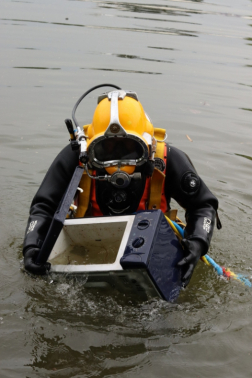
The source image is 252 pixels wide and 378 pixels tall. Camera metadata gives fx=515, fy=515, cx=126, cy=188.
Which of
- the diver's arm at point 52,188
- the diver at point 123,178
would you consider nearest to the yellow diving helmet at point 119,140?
the diver at point 123,178

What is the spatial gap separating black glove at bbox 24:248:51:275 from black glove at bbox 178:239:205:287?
79cm

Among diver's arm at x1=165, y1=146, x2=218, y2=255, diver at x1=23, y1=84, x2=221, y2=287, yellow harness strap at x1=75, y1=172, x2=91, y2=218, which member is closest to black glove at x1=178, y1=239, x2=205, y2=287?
diver at x1=23, y1=84, x2=221, y2=287

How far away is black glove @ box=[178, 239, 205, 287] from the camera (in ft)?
10.1

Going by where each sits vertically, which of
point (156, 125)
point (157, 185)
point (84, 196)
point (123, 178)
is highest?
point (123, 178)

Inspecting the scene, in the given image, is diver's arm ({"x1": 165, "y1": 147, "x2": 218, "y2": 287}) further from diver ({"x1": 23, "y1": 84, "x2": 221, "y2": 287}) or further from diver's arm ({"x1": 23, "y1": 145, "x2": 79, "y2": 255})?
diver's arm ({"x1": 23, "y1": 145, "x2": 79, "y2": 255})

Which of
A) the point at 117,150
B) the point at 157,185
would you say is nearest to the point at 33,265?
the point at 117,150

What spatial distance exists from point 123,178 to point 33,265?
0.74 metres

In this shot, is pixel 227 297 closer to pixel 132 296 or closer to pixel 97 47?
pixel 132 296

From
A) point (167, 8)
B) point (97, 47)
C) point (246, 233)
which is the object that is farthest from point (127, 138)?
point (167, 8)

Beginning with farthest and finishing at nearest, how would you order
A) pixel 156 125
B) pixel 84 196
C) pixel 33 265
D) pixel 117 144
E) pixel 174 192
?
pixel 156 125 < pixel 174 192 < pixel 84 196 < pixel 117 144 < pixel 33 265

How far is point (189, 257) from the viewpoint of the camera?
3111mm

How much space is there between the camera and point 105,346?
3.02 metres

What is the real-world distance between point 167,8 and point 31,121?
15.0m

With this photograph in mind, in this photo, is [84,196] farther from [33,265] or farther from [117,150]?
[33,265]
